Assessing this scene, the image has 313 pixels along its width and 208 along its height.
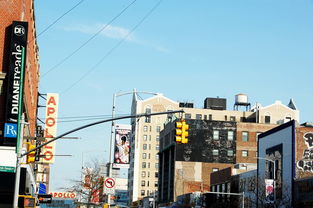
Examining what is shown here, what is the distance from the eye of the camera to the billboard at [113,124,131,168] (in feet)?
142

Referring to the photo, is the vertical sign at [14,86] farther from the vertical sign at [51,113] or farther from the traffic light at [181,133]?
the vertical sign at [51,113]

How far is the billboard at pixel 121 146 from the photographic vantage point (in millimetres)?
43250

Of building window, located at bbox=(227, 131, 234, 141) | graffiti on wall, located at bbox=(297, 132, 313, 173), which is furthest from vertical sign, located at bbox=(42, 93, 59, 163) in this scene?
building window, located at bbox=(227, 131, 234, 141)

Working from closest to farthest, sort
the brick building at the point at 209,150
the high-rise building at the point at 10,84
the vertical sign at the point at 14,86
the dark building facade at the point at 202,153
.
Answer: the vertical sign at the point at 14,86
the high-rise building at the point at 10,84
the brick building at the point at 209,150
the dark building facade at the point at 202,153

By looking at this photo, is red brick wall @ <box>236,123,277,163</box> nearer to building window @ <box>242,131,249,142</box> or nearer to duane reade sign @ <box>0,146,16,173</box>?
building window @ <box>242,131,249,142</box>

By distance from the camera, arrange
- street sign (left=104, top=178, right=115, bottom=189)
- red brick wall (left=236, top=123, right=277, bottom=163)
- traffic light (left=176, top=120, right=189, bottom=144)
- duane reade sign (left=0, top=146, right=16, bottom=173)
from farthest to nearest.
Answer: red brick wall (left=236, top=123, right=277, bottom=163) < street sign (left=104, top=178, right=115, bottom=189) < duane reade sign (left=0, top=146, right=16, bottom=173) < traffic light (left=176, top=120, right=189, bottom=144)

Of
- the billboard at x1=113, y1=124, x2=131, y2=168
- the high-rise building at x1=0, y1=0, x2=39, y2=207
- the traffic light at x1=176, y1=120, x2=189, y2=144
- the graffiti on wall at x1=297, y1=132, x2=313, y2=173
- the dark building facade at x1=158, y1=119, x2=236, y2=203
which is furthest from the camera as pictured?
the dark building facade at x1=158, y1=119, x2=236, y2=203

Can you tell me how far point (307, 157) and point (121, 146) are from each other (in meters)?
31.0

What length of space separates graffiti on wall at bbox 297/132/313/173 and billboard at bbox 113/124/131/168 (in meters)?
29.2

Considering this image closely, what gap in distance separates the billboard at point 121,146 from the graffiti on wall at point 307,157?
2923 cm

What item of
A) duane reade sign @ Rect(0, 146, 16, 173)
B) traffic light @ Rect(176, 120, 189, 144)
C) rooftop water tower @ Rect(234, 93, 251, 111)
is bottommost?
duane reade sign @ Rect(0, 146, 16, 173)

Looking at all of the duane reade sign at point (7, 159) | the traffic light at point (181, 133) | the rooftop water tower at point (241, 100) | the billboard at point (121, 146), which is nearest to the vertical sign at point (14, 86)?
the duane reade sign at point (7, 159)

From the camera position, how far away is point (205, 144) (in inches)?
4948

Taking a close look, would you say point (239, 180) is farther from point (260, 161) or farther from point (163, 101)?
point (163, 101)
